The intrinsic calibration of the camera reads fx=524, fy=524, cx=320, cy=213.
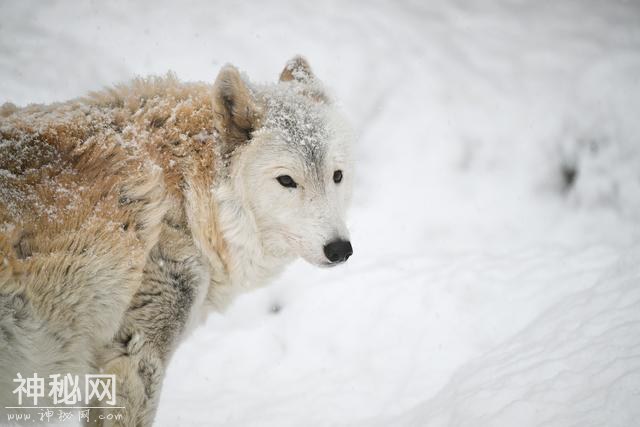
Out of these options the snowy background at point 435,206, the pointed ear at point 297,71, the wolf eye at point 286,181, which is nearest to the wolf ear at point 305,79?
the pointed ear at point 297,71

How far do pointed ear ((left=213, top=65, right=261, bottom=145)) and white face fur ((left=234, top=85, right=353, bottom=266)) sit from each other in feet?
0.27

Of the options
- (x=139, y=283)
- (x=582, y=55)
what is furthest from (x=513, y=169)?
(x=139, y=283)

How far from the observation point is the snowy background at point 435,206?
4305 millimetres

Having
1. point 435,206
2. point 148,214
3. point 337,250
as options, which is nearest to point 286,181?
point 337,250

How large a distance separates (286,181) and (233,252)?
0.59m

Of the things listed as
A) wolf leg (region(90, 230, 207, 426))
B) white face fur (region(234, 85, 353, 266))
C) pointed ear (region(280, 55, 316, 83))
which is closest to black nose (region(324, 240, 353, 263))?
white face fur (region(234, 85, 353, 266))

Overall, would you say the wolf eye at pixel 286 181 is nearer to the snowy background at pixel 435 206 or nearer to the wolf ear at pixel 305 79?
the wolf ear at pixel 305 79

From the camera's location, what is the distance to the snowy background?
4305 mm

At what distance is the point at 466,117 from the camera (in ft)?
23.4

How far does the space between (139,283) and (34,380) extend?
2.44ft

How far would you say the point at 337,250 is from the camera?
3219mm

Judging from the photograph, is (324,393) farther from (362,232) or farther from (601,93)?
(601,93)

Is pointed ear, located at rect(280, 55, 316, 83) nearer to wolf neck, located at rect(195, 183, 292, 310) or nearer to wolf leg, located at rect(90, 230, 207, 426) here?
wolf neck, located at rect(195, 183, 292, 310)

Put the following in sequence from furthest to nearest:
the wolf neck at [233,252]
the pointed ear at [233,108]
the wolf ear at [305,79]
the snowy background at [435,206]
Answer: the snowy background at [435,206] < the wolf ear at [305,79] < the wolf neck at [233,252] < the pointed ear at [233,108]
